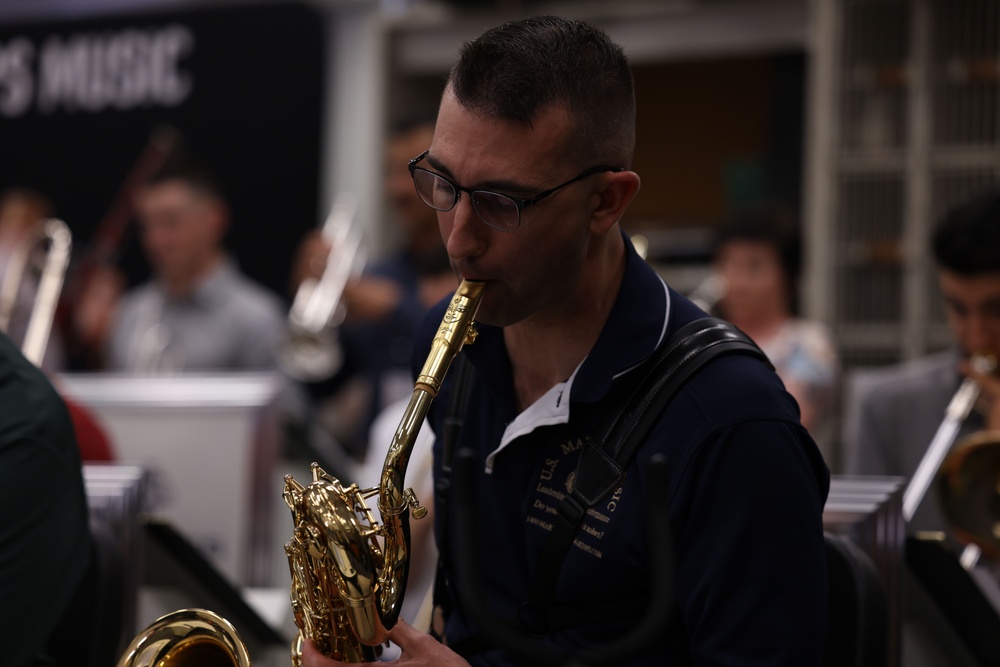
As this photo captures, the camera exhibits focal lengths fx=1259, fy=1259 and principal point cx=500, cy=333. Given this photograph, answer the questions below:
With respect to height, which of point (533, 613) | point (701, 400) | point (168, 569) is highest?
point (701, 400)

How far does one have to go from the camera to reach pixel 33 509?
196 centimetres

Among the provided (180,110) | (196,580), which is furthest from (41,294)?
(180,110)

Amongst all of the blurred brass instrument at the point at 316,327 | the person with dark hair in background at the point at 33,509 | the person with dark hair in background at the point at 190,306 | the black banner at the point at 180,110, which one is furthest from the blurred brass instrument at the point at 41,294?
the black banner at the point at 180,110

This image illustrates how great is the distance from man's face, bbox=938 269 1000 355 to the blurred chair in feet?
4.10

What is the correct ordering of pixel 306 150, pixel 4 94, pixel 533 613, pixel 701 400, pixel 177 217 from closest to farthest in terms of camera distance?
pixel 701 400, pixel 533 613, pixel 177 217, pixel 306 150, pixel 4 94

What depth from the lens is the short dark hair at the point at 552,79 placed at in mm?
1624

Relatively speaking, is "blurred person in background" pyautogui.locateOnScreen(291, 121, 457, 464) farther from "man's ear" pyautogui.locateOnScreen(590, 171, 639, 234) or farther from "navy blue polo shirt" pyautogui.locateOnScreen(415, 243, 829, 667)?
"man's ear" pyautogui.locateOnScreen(590, 171, 639, 234)

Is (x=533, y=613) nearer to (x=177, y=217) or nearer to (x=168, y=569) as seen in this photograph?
(x=168, y=569)

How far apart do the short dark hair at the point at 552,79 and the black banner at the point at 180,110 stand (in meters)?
5.93

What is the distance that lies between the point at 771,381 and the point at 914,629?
3.28 feet

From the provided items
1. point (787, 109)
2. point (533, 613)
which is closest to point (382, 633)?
point (533, 613)

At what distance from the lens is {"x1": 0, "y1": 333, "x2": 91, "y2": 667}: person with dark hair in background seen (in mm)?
1938

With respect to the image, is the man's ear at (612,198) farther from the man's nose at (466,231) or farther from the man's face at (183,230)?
the man's face at (183,230)

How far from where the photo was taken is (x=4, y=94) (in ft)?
27.6
